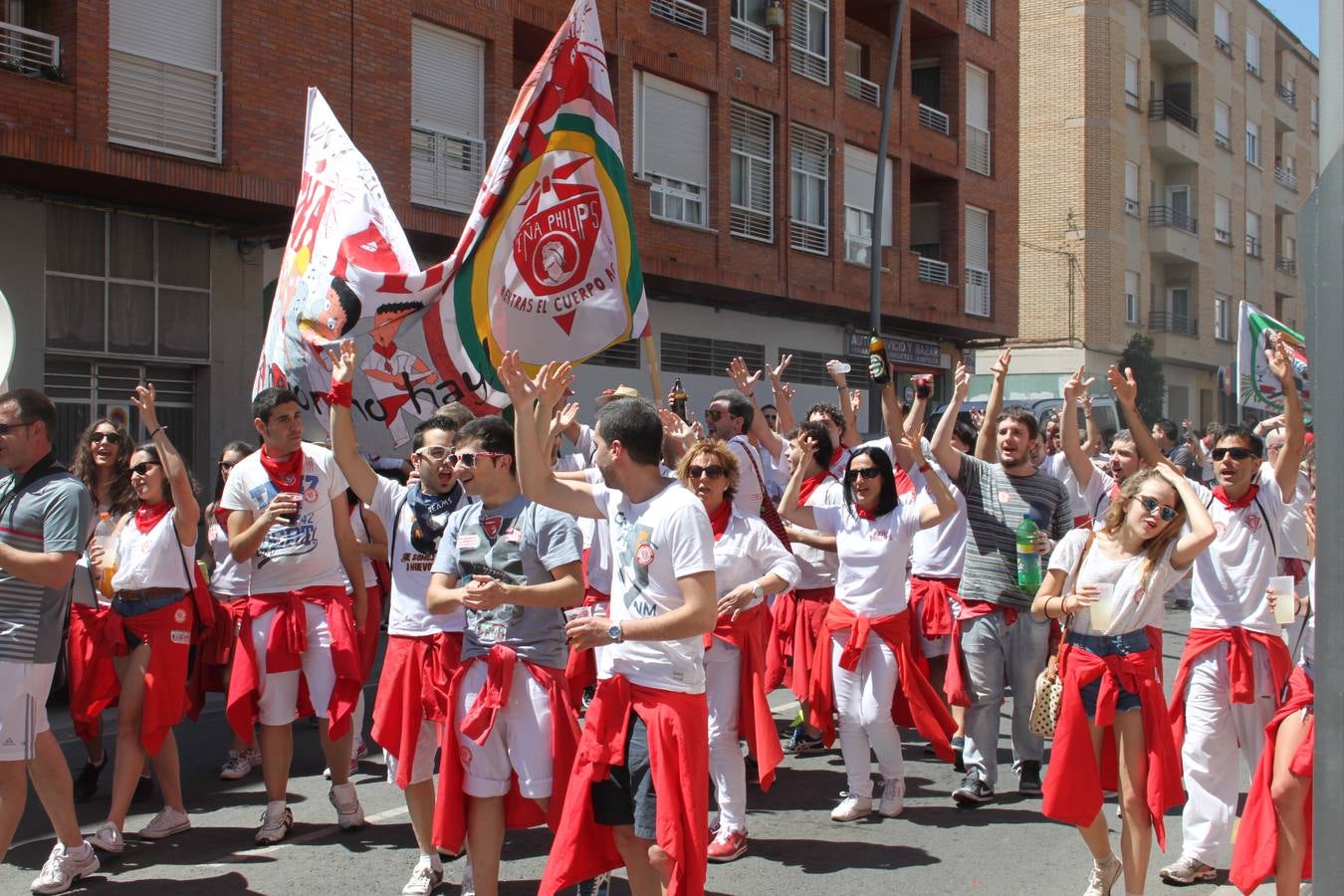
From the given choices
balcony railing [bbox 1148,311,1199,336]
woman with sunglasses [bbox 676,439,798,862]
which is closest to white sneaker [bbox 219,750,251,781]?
woman with sunglasses [bbox 676,439,798,862]

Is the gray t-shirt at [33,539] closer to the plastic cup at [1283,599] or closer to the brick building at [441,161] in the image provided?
the plastic cup at [1283,599]

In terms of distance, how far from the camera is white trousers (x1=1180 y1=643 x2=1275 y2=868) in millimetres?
5535

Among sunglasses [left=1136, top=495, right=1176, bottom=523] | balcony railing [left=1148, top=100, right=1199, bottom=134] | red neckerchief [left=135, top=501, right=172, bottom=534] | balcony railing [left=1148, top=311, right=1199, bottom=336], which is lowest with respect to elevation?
red neckerchief [left=135, top=501, right=172, bottom=534]

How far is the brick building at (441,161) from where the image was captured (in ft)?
43.9

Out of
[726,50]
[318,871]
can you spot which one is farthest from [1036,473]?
[726,50]

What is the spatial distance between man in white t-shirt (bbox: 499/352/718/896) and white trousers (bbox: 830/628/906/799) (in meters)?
2.19

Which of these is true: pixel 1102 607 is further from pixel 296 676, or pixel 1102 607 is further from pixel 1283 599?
pixel 296 676

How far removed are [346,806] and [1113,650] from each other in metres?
3.43

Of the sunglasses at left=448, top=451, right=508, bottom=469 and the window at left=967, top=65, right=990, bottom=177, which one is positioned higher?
the window at left=967, top=65, right=990, bottom=177

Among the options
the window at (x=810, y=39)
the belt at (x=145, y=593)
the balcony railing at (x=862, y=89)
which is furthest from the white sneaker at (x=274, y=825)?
the balcony railing at (x=862, y=89)

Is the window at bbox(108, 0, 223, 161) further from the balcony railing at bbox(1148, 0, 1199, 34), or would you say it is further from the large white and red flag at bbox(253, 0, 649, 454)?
the balcony railing at bbox(1148, 0, 1199, 34)

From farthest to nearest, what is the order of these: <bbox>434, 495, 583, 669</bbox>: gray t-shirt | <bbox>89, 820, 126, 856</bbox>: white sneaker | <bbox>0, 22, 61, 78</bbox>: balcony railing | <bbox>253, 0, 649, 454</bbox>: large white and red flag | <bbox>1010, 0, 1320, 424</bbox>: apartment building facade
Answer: <bbox>1010, 0, 1320, 424</bbox>: apartment building facade → <bbox>0, 22, 61, 78</bbox>: balcony railing → <bbox>253, 0, 649, 454</bbox>: large white and red flag → <bbox>89, 820, 126, 856</bbox>: white sneaker → <bbox>434, 495, 583, 669</bbox>: gray t-shirt

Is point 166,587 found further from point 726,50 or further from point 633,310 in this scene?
point 726,50

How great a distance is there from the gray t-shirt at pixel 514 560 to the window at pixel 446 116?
42.0ft
